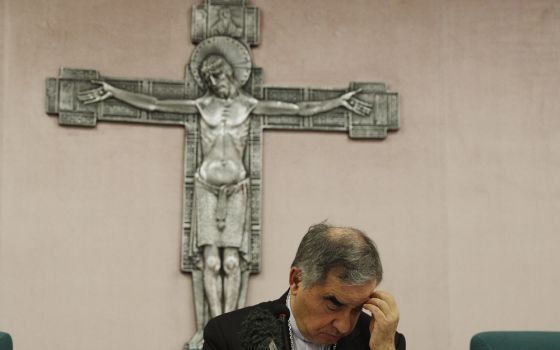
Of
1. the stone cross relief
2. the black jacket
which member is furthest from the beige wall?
the black jacket

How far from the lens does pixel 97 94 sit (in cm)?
604

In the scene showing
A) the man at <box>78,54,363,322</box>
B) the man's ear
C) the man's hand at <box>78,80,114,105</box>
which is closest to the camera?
the man's ear

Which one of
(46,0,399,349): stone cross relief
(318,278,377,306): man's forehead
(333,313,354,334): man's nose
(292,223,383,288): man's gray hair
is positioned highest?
(46,0,399,349): stone cross relief

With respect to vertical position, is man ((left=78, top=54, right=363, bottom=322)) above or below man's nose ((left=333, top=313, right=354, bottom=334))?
above

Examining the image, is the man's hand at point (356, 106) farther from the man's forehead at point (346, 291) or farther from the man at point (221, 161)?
the man's forehead at point (346, 291)

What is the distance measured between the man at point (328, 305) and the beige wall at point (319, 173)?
8.42 ft

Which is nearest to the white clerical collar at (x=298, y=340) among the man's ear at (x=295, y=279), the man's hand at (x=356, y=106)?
the man's ear at (x=295, y=279)

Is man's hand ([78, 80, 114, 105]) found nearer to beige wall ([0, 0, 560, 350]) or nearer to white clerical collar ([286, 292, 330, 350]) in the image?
beige wall ([0, 0, 560, 350])

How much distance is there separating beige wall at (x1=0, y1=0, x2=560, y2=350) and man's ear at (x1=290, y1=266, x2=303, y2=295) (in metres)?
2.67

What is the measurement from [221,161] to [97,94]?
847mm

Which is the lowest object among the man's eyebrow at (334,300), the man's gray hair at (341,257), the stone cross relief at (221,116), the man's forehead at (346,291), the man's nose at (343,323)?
the man's nose at (343,323)

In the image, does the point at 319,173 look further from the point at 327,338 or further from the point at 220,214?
the point at 327,338

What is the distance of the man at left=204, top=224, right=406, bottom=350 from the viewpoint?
3.19 m

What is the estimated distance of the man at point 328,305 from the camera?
319cm
